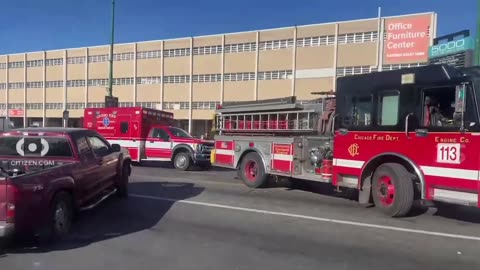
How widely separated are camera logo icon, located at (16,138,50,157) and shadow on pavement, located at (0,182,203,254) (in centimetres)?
130

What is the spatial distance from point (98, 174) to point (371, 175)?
5.29 meters

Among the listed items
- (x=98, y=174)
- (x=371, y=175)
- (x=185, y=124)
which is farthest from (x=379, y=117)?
(x=185, y=124)

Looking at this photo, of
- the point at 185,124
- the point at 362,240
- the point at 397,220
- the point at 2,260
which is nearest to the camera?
the point at 2,260

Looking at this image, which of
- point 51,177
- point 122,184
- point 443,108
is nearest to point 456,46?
point 443,108

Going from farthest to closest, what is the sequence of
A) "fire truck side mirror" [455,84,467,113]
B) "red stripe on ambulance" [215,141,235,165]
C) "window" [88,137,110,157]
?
"red stripe on ambulance" [215,141,235,165] < "window" [88,137,110,157] < "fire truck side mirror" [455,84,467,113]

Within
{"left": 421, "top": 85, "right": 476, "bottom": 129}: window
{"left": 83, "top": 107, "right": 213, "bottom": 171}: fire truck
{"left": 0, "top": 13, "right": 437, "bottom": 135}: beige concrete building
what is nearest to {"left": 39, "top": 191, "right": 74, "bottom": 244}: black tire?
{"left": 421, "top": 85, "right": 476, "bottom": 129}: window

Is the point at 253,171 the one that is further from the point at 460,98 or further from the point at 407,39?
the point at 407,39

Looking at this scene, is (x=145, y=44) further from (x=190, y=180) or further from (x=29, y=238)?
(x=29, y=238)

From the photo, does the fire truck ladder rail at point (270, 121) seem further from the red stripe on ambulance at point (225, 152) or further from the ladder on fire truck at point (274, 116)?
the red stripe on ambulance at point (225, 152)

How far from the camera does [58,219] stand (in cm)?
639

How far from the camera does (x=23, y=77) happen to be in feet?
225

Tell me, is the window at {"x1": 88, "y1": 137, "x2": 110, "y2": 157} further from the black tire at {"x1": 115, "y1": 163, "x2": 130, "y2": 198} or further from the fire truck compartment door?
the fire truck compartment door

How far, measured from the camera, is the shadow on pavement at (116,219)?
20.2 feet

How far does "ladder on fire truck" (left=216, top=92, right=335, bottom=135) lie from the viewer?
1094cm
